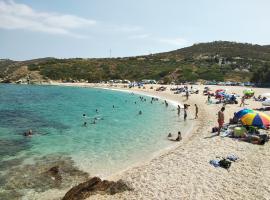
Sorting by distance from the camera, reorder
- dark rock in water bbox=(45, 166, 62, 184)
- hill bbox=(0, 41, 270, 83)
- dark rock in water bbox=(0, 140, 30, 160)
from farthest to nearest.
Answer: hill bbox=(0, 41, 270, 83) < dark rock in water bbox=(0, 140, 30, 160) < dark rock in water bbox=(45, 166, 62, 184)

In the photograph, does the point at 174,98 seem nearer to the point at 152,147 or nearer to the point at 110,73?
the point at 152,147

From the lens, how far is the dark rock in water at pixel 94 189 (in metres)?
15.0

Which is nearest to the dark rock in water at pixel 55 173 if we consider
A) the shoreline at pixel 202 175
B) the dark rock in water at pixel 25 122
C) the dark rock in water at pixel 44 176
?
the dark rock in water at pixel 44 176

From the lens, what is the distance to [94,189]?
50.9 feet

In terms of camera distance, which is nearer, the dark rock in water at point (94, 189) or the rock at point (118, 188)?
the dark rock in water at point (94, 189)

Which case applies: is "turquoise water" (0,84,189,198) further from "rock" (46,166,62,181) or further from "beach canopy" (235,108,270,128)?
"beach canopy" (235,108,270,128)

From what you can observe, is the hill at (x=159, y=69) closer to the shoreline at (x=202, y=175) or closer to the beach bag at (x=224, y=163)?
the shoreline at (x=202, y=175)

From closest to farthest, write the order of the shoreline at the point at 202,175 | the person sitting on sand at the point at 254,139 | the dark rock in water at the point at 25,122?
1. the shoreline at the point at 202,175
2. the person sitting on sand at the point at 254,139
3. the dark rock in water at the point at 25,122

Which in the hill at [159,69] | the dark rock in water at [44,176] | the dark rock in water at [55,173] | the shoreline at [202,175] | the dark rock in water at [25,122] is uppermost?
the hill at [159,69]

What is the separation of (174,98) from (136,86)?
30.5 metres

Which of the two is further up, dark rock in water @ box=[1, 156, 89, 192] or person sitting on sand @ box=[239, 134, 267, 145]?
person sitting on sand @ box=[239, 134, 267, 145]

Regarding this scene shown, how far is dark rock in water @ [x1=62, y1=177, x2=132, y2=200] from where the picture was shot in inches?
589

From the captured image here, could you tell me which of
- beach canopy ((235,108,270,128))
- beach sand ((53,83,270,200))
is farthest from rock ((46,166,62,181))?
beach canopy ((235,108,270,128))

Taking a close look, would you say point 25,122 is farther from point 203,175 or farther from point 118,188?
point 203,175
